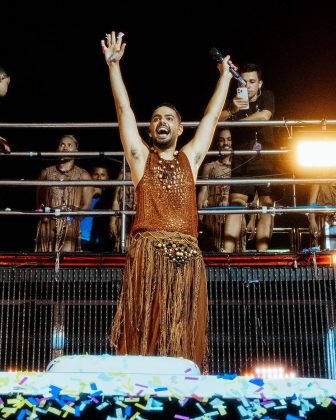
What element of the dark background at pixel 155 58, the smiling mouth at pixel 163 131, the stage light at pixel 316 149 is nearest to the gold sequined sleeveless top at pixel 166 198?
the smiling mouth at pixel 163 131

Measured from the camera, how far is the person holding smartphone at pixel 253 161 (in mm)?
5082

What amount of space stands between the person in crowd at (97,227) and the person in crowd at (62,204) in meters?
0.44

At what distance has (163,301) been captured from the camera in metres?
3.00

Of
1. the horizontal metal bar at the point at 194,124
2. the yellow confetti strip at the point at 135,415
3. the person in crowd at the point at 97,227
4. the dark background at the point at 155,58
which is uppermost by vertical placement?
the dark background at the point at 155,58

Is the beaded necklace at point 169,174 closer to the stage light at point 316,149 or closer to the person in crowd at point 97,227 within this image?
the stage light at point 316,149

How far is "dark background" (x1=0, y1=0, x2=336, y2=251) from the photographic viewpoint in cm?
760

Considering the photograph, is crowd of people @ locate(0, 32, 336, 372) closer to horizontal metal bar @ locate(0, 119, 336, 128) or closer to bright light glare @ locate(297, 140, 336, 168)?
horizontal metal bar @ locate(0, 119, 336, 128)

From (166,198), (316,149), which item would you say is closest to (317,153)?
(316,149)

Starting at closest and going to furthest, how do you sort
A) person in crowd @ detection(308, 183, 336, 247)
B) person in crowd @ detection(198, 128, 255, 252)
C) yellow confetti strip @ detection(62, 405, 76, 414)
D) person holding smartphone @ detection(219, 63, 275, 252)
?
yellow confetti strip @ detection(62, 405, 76, 414) → person holding smartphone @ detection(219, 63, 275, 252) → person in crowd @ detection(308, 183, 336, 247) → person in crowd @ detection(198, 128, 255, 252)

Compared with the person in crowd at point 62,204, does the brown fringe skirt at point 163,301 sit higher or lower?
lower

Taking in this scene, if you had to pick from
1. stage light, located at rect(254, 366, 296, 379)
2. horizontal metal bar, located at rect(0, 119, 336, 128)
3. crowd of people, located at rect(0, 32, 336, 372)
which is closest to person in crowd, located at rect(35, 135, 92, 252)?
horizontal metal bar, located at rect(0, 119, 336, 128)

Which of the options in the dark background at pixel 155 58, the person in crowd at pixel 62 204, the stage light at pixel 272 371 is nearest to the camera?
the stage light at pixel 272 371

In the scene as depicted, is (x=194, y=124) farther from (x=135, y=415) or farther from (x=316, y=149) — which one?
(x=135, y=415)

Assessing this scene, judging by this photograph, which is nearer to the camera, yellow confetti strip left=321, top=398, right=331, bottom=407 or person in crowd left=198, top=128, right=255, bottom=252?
yellow confetti strip left=321, top=398, right=331, bottom=407
